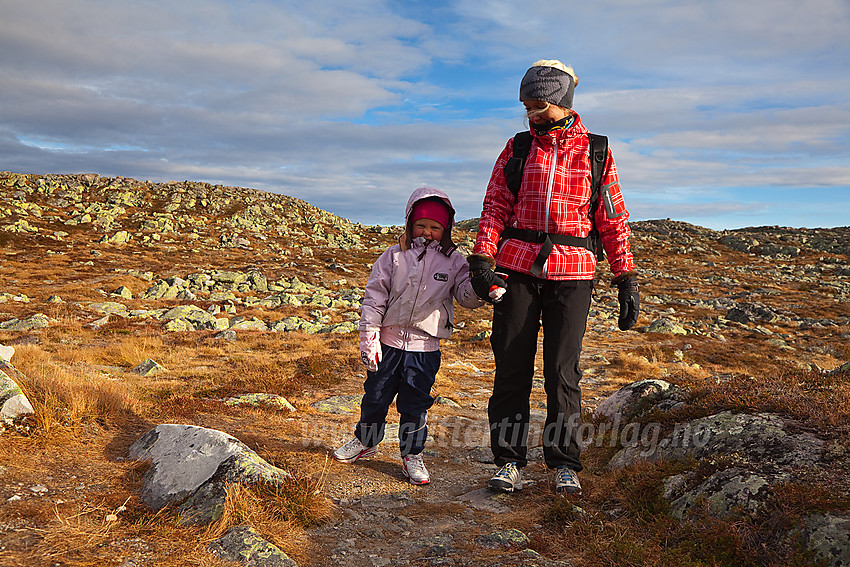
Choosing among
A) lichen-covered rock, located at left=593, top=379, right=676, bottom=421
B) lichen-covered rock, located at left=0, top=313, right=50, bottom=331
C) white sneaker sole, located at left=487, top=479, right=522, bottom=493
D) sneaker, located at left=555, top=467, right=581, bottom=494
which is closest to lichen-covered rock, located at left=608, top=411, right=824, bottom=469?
sneaker, located at left=555, top=467, right=581, bottom=494

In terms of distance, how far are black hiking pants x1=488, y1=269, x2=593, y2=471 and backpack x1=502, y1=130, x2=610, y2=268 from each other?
0.31m

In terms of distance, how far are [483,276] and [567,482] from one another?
6.29 ft

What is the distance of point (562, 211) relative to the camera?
4371 millimetres

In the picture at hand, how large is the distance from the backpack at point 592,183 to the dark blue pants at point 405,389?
148cm

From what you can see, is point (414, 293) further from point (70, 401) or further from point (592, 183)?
point (70, 401)

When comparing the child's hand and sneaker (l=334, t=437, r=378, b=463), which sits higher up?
the child's hand

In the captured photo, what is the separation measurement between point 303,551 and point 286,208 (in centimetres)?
8184

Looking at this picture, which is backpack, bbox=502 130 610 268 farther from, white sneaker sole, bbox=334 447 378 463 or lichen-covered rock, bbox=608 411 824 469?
white sneaker sole, bbox=334 447 378 463

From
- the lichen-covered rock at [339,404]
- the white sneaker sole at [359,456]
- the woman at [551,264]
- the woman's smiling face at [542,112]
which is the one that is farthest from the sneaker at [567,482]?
the lichen-covered rock at [339,404]

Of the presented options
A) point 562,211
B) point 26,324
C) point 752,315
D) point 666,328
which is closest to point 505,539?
point 562,211

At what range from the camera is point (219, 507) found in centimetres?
348

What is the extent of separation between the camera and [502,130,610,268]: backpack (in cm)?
438

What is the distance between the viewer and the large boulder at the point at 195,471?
3.59 meters

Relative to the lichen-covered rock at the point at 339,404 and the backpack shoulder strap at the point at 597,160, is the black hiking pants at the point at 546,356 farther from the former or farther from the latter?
the lichen-covered rock at the point at 339,404
